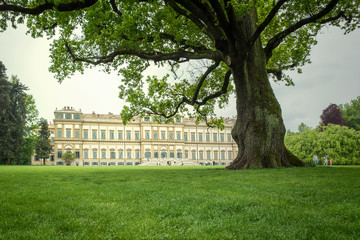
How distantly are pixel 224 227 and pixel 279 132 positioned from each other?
9006mm

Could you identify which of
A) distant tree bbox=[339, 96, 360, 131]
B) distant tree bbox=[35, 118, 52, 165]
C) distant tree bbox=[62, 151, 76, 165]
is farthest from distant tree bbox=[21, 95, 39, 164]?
distant tree bbox=[339, 96, 360, 131]

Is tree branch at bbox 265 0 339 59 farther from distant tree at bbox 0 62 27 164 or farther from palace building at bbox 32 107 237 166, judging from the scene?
palace building at bbox 32 107 237 166

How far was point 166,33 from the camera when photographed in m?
12.1

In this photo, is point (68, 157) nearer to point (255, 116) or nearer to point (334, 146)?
point (334, 146)

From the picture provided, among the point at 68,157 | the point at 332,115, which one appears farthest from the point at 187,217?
the point at 68,157

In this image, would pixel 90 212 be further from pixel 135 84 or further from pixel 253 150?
pixel 135 84

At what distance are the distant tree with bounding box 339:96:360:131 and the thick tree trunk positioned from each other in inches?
1628

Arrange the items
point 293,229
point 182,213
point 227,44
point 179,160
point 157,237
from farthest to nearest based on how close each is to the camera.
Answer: point 179,160
point 227,44
point 182,213
point 293,229
point 157,237

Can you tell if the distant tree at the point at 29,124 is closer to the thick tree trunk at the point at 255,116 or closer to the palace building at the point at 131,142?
the palace building at the point at 131,142

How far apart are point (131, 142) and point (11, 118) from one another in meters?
27.0

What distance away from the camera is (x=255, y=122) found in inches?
417

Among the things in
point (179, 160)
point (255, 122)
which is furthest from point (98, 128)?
point (255, 122)

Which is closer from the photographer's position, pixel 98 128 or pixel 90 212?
pixel 90 212

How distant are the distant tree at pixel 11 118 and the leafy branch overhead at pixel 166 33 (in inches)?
1039
